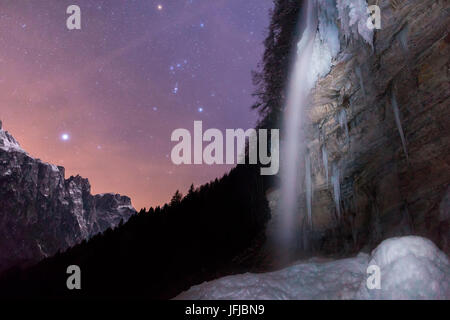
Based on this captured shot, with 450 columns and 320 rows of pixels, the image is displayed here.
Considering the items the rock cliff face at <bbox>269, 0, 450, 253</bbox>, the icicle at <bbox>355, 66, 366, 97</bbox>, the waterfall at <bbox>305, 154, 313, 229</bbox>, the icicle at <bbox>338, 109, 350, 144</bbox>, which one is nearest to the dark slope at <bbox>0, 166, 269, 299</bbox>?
the waterfall at <bbox>305, 154, 313, 229</bbox>

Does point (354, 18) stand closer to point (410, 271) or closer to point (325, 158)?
point (325, 158)

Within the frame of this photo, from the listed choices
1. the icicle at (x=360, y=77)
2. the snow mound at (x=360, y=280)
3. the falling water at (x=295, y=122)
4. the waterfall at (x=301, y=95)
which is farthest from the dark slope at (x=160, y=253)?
the icicle at (x=360, y=77)

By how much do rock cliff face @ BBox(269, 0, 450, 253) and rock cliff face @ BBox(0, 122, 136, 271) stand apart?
235 ft

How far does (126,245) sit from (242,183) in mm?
8891

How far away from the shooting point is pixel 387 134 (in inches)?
352

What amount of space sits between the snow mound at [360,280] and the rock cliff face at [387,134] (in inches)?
61.5

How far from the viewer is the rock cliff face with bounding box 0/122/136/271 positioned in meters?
68.6

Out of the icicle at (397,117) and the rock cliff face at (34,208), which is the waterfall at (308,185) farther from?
the rock cliff face at (34,208)

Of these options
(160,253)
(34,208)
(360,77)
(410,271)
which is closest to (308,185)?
(360,77)

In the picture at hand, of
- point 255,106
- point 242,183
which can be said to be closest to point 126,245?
point 242,183

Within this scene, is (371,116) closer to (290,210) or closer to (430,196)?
(430,196)

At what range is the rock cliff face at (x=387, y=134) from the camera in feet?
22.8

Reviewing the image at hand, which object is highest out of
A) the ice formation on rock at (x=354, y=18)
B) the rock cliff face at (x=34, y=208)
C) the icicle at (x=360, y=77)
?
the ice formation on rock at (x=354, y=18)
